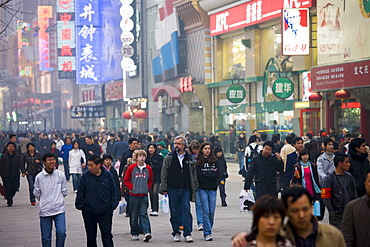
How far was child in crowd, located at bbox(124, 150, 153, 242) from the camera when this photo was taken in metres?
13.1

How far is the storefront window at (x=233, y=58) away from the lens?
4272 centimetres

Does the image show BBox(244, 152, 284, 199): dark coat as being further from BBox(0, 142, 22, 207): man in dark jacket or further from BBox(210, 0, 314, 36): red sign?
BBox(210, 0, 314, 36): red sign

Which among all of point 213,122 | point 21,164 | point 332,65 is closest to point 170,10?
point 213,122

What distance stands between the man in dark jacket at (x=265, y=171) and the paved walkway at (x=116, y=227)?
41.0 inches

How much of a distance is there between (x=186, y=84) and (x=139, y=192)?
34928mm

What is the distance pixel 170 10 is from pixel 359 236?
46655mm

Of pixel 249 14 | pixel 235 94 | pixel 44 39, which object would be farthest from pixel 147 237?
pixel 44 39

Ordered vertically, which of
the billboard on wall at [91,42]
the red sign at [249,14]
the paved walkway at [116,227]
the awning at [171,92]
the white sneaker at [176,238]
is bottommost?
the paved walkway at [116,227]

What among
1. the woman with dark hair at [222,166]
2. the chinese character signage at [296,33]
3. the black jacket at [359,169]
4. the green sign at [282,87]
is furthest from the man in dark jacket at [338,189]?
the green sign at [282,87]

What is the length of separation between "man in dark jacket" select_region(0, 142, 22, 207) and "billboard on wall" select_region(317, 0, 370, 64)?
13407 mm

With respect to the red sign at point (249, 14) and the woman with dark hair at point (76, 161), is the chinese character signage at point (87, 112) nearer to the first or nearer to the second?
the red sign at point (249, 14)

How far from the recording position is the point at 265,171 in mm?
13156

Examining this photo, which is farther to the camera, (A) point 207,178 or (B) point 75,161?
(B) point 75,161

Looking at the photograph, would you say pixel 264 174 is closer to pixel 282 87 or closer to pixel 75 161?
pixel 75 161
